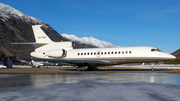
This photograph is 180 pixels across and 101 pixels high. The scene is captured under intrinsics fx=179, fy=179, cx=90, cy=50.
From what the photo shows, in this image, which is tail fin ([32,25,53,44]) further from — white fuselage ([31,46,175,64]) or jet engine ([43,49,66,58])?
white fuselage ([31,46,175,64])

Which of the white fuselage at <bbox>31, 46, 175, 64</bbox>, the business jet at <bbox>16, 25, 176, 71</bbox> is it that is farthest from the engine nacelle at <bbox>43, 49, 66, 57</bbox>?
the white fuselage at <bbox>31, 46, 175, 64</bbox>

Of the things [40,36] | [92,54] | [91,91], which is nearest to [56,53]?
[40,36]

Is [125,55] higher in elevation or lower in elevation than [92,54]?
lower

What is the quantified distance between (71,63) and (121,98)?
66.9ft

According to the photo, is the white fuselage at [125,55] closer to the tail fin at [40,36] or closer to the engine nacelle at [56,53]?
the engine nacelle at [56,53]

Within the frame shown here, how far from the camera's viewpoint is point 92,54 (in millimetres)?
28281

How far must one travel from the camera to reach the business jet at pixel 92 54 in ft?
84.9

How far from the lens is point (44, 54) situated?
1201 inches

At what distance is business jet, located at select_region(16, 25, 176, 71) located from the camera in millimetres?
25875

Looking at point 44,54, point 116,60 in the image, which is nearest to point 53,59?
point 44,54

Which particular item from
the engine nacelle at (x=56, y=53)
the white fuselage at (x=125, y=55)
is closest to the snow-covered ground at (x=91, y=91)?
the white fuselage at (x=125, y=55)

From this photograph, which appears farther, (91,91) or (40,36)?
(40,36)

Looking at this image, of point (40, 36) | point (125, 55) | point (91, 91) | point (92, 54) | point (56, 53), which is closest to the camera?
point (91, 91)

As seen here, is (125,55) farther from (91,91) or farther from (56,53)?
(91,91)
